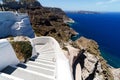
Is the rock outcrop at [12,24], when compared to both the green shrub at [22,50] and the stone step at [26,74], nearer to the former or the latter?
the green shrub at [22,50]

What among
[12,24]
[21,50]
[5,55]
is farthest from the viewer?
[12,24]

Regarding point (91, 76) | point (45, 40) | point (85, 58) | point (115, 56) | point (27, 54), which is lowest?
point (115, 56)

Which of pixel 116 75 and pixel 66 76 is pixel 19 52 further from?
pixel 116 75

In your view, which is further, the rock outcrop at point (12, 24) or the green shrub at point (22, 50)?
the rock outcrop at point (12, 24)

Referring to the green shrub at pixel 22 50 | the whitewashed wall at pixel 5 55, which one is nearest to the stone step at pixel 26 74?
the whitewashed wall at pixel 5 55

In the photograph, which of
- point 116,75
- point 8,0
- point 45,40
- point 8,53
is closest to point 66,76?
point 8,53

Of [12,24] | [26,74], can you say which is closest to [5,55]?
[26,74]

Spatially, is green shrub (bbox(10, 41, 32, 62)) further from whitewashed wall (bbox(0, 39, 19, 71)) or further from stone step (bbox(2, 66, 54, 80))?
stone step (bbox(2, 66, 54, 80))

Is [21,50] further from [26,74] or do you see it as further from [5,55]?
[26,74]

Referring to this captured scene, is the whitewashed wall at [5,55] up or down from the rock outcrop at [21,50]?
up

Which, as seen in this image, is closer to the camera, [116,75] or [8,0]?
[116,75]

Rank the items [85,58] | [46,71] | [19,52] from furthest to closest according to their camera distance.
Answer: [85,58], [19,52], [46,71]
